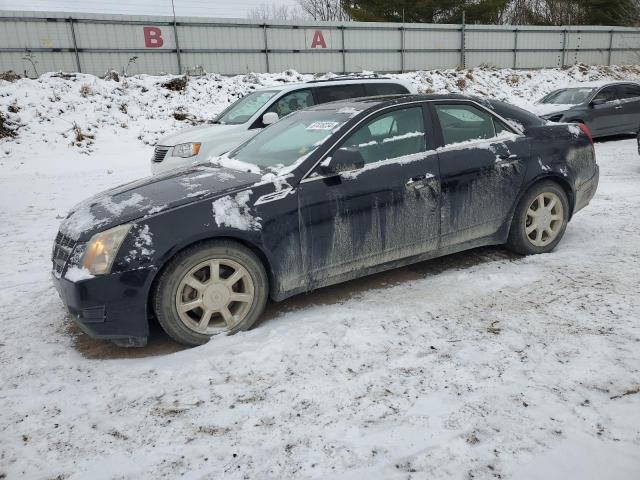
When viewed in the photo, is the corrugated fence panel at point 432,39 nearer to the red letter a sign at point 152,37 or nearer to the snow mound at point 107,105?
the snow mound at point 107,105

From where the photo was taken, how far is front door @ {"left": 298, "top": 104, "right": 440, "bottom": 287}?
362 centimetres

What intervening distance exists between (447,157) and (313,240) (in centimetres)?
141

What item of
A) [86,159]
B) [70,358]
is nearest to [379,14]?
[86,159]

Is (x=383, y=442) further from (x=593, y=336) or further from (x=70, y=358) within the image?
(x=70, y=358)

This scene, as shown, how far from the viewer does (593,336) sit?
316cm

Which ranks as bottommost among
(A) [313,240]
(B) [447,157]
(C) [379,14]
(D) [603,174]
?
(D) [603,174]

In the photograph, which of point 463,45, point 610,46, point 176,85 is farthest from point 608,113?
point 610,46

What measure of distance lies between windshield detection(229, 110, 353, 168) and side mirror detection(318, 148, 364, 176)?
0.19 metres

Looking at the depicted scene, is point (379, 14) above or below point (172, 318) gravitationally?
above

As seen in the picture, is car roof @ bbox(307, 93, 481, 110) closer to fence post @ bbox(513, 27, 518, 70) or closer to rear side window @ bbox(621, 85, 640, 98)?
rear side window @ bbox(621, 85, 640, 98)

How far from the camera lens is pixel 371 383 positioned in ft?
9.15

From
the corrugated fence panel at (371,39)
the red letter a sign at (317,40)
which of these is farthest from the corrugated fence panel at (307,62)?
the corrugated fence panel at (371,39)

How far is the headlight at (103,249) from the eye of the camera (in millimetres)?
3078

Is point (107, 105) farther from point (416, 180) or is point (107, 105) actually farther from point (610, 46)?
point (610, 46)
